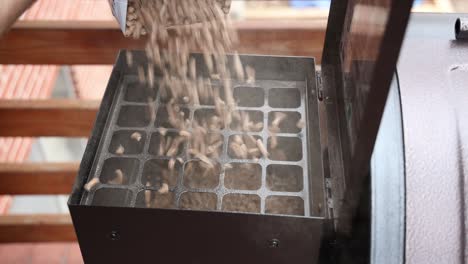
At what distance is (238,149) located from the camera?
1.35 m

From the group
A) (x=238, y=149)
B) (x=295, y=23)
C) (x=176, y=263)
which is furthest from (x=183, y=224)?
(x=295, y=23)

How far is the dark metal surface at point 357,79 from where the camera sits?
0.78 metres

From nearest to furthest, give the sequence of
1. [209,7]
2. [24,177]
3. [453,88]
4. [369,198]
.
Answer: [369,198] → [453,88] → [209,7] → [24,177]

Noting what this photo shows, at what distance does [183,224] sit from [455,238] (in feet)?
1.73

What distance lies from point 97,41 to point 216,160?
0.99 metres

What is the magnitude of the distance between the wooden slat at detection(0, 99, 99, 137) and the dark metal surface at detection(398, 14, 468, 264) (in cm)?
153

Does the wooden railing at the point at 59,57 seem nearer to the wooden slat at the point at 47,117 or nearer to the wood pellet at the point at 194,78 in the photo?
the wooden slat at the point at 47,117

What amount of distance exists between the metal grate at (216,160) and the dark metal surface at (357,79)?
11 cm

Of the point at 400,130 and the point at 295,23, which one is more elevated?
the point at 295,23

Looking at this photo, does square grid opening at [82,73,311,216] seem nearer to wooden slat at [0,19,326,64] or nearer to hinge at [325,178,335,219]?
hinge at [325,178,335,219]

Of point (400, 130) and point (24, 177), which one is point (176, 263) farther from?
point (24, 177)

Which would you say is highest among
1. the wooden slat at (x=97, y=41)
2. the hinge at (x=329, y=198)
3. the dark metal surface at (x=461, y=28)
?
the wooden slat at (x=97, y=41)

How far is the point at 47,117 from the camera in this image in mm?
2355

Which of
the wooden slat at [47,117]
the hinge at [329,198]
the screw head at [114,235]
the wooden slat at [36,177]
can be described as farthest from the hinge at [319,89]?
the wooden slat at [36,177]
